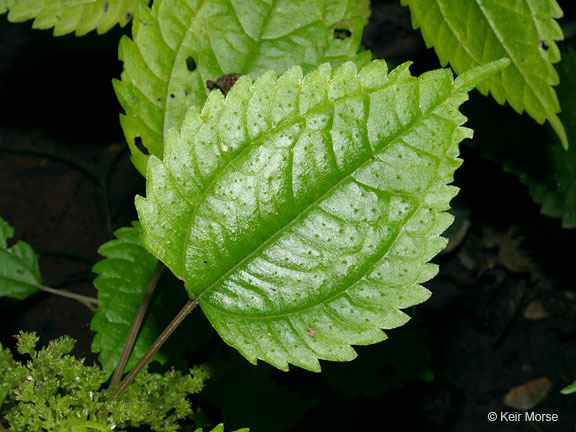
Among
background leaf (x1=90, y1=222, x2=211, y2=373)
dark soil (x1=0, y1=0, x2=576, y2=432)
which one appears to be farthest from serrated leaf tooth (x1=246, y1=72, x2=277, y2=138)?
dark soil (x1=0, y1=0, x2=576, y2=432)

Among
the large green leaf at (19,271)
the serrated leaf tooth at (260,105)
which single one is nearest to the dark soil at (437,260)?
the large green leaf at (19,271)

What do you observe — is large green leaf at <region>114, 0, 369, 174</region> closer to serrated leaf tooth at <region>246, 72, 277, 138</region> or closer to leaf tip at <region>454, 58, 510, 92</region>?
serrated leaf tooth at <region>246, 72, 277, 138</region>

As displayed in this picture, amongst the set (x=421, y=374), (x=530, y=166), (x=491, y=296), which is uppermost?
(x=530, y=166)

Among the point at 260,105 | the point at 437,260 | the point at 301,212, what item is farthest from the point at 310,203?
the point at 437,260

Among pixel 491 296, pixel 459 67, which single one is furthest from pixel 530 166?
pixel 459 67

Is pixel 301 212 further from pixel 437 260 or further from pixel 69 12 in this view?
pixel 437 260

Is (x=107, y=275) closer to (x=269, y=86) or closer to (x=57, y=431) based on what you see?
(x=57, y=431)
